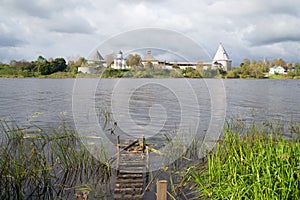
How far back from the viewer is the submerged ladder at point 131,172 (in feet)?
19.2

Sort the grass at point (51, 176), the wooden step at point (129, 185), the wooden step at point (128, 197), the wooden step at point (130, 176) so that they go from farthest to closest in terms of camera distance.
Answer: the wooden step at point (130, 176) < the wooden step at point (129, 185) < the grass at point (51, 176) < the wooden step at point (128, 197)

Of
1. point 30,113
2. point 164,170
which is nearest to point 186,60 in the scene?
point 164,170

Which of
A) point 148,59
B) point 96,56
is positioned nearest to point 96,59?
point 96,56

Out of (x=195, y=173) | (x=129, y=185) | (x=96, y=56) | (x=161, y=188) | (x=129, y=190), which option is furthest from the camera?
(x=96, y=56)

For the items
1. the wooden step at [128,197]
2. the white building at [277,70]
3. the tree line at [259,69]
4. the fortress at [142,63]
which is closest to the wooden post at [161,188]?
the wooden step at [128,197]

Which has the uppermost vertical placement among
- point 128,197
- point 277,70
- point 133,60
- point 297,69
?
point 297,69

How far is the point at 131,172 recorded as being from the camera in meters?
6.69

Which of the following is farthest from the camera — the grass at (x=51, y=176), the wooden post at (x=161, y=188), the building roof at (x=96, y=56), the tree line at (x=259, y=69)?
the tree line at (x=259, y=69)

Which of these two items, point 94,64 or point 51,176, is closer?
point 51,176

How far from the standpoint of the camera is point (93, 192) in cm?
636

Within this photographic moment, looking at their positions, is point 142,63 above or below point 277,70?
below

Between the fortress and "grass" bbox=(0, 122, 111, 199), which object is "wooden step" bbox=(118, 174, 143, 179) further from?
the fortress

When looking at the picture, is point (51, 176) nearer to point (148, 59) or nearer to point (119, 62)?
point (119, 62)

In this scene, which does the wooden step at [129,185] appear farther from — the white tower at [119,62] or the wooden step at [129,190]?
the white tower at [119,62]
